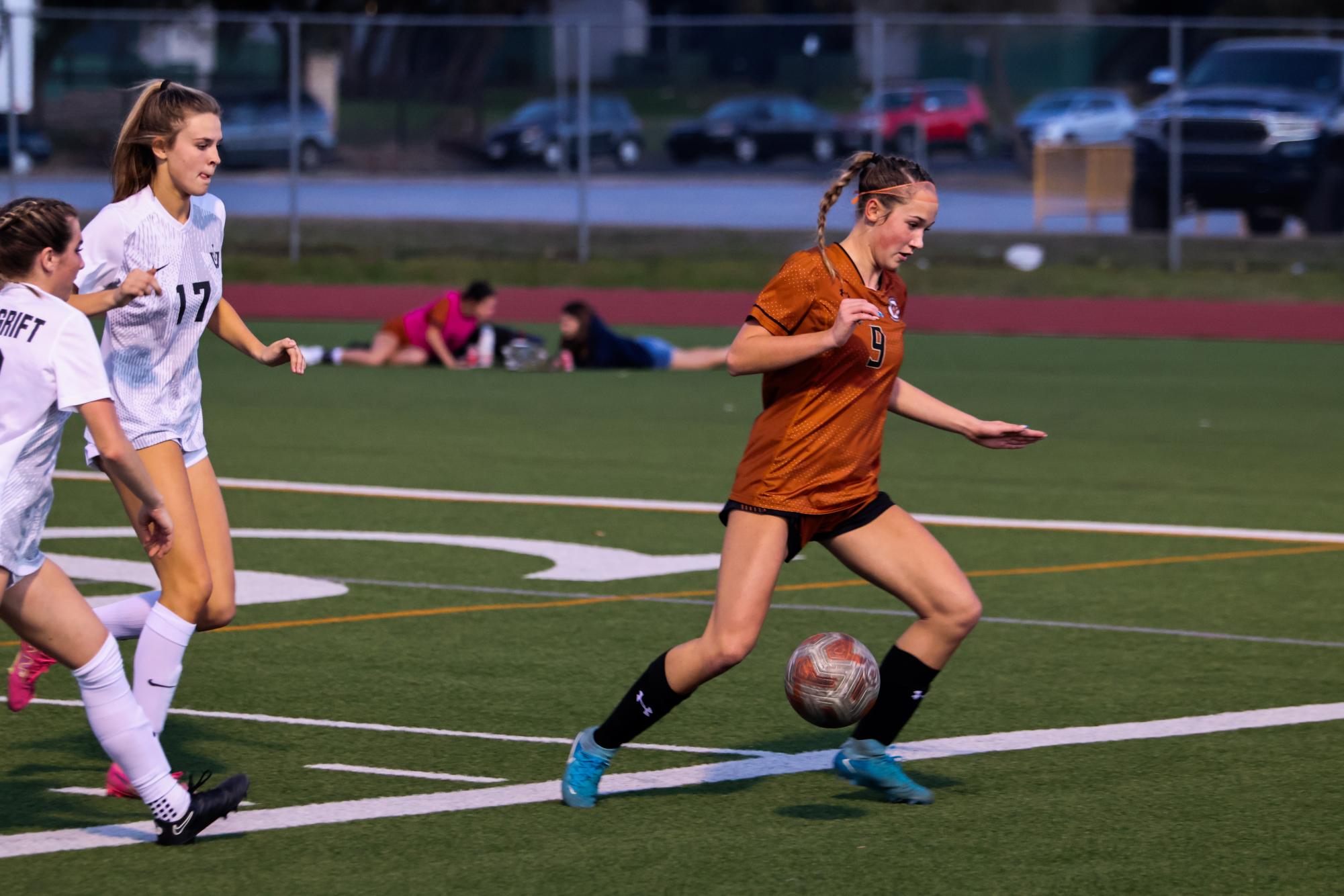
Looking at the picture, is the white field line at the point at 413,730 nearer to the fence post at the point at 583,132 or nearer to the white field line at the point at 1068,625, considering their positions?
the white field line at the point at 1068,625

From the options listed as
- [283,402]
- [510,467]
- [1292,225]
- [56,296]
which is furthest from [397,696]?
[1292,225]

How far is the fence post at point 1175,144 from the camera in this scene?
2447 centimetres

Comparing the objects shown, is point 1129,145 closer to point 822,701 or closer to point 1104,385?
point 1104,385

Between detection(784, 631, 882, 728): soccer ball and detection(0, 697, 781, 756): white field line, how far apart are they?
2.47ft

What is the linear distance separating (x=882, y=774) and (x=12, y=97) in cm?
2242

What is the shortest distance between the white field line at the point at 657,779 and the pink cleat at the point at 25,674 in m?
0.72

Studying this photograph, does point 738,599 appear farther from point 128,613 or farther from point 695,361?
point 695,361

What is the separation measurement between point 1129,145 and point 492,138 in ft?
30.5

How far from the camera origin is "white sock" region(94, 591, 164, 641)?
6.24 metres

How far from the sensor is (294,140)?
2616 centimetres

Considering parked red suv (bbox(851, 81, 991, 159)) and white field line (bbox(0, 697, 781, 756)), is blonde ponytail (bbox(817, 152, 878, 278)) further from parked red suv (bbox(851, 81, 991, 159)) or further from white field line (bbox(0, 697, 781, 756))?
parked red suv (bbox(851, 81, 991, 159))

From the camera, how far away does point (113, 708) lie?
17.4 feet

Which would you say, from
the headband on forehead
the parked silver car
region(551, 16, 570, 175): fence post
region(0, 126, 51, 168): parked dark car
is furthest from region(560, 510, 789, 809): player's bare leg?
region(0, 126, 51, 168): parked dark car

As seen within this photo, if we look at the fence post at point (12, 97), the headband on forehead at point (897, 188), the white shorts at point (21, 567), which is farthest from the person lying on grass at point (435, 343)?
the white shorts at point (21, 567)
